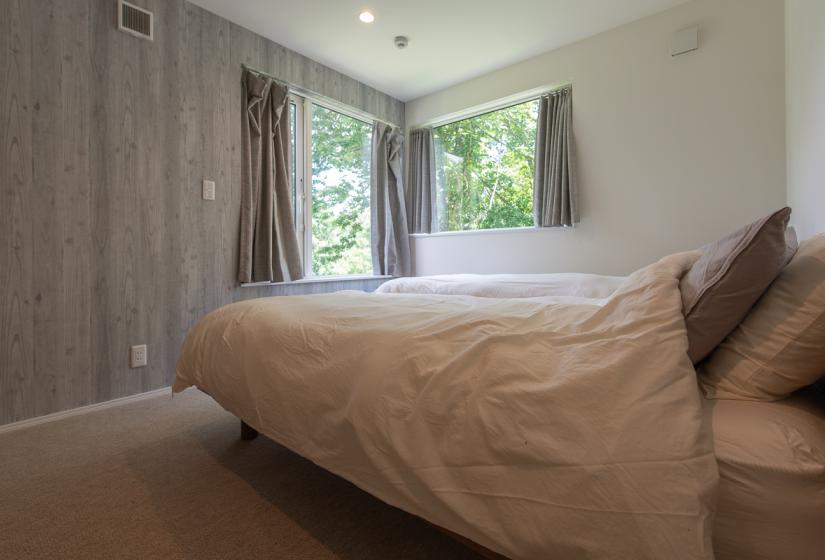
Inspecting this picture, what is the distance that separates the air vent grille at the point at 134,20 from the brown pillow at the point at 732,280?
3139 mm

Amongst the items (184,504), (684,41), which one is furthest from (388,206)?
(184,504)

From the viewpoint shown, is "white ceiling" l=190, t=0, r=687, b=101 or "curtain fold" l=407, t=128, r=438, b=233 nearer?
"white ceiling" l=190, t=0, r=687, b=101

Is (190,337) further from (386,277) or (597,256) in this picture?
(597,256)

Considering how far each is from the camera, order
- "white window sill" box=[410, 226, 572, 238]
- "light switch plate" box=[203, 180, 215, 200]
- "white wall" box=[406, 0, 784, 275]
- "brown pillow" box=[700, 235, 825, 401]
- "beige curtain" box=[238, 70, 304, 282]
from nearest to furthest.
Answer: "brown pillow" box=[700, 235, 825, 401]
"white wall" box=[406, 0, 784, 275]
"light switch plate" box=[203, 180, 215, 200]
"beige curtain" box=[238, 70, 304, 282]
"white window sill" box=[410, 226, 572, 238]

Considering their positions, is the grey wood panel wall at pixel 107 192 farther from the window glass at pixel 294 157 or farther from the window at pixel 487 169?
the window at pixel 487 169

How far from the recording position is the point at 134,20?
90.7 inches

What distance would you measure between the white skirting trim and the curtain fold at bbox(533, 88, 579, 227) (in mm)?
3223

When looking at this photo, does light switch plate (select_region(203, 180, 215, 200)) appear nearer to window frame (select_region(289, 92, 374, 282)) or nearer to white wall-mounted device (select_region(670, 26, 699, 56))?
window frame (select_region(289, 92, 374, 282))

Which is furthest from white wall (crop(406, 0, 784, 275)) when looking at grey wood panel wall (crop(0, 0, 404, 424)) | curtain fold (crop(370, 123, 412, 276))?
grey wood panel wall (crop(0, 0, 404, 424))

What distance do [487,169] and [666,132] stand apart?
1571mm

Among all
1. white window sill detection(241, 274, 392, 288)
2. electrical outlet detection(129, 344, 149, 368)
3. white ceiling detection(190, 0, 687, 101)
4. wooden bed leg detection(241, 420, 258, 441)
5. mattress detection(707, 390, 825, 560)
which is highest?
white ceiling detection(190, 0, 687, 101)

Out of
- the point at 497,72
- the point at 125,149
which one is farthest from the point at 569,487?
the point at 497,72

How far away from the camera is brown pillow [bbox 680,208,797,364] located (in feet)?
2.37

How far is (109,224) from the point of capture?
7.33ft
